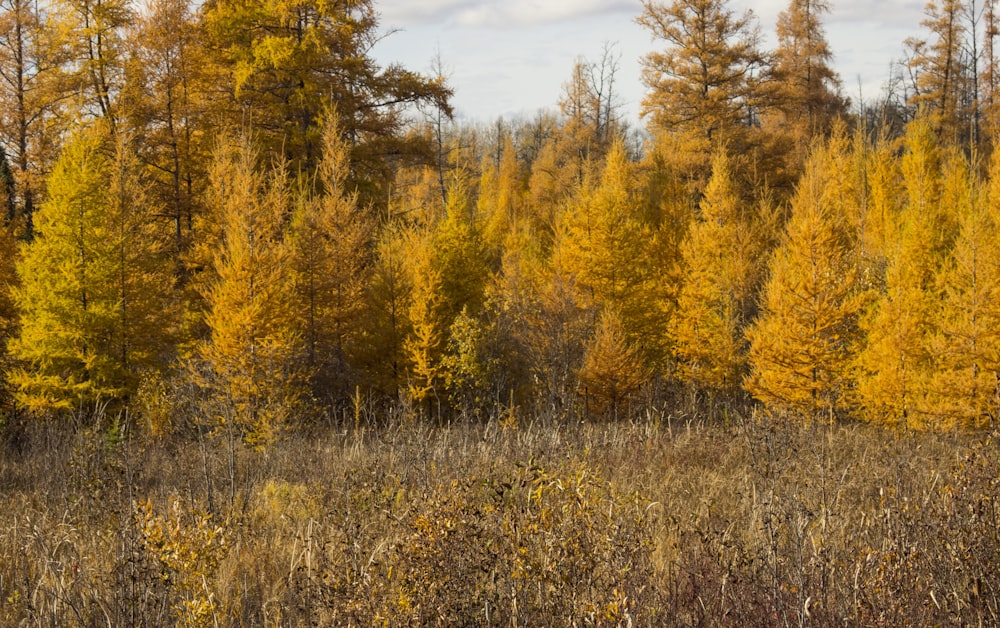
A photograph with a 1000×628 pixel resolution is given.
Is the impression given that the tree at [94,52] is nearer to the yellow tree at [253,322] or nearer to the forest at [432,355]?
the forest at [432,355]

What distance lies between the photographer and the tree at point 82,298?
45.5ft

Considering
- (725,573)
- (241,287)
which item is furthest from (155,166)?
(725,573)

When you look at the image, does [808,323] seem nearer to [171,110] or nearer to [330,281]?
[330,281]

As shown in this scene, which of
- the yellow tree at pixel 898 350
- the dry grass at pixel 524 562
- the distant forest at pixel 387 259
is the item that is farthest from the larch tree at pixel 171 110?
the yellow tree at pixel 898 350

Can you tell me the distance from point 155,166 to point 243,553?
17.8m

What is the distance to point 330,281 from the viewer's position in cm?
1675

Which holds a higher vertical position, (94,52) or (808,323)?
(94,52)

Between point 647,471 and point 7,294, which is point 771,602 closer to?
point 647,471

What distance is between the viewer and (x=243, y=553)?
5.14 m

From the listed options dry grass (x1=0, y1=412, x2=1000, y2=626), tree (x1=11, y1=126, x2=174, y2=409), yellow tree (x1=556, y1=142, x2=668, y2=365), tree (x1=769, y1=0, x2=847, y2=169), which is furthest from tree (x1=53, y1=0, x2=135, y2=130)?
tree (x1=769, y1=0, x2=847, y2=169)

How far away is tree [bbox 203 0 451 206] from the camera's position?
2167 centimetres

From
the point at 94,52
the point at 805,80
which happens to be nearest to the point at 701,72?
the point at 805,80

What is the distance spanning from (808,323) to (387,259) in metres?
9.56

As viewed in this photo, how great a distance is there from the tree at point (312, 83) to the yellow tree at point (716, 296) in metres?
8.80
